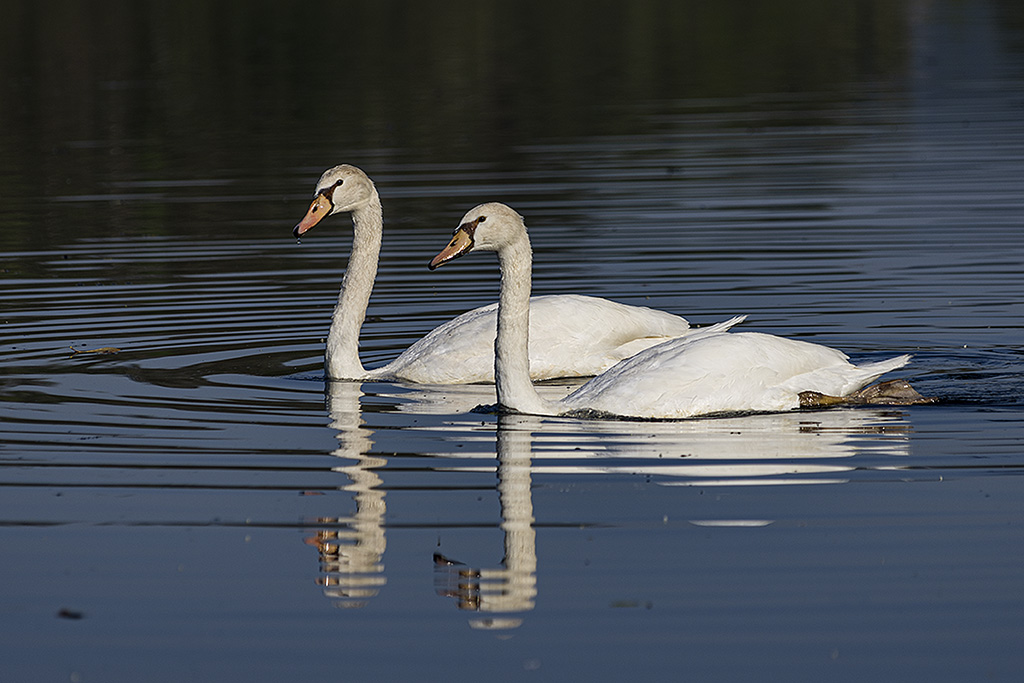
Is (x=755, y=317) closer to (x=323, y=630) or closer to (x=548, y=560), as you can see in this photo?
(x=548, y=560)

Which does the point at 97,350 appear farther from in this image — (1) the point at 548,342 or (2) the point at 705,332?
(2) the point at 705,332

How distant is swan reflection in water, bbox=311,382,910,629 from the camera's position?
7770 millimetres

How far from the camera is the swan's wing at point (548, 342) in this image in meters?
13.2

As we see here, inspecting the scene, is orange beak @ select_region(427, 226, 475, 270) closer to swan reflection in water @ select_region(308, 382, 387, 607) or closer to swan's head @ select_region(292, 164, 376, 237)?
swan reflection in water @ select_region(308, 382, 387, 607)

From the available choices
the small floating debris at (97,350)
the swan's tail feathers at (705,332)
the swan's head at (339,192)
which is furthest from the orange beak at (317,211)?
the swan's tail feathers at (705,332)

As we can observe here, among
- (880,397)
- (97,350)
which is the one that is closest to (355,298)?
(97,350)

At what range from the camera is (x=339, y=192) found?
14211 millimetres

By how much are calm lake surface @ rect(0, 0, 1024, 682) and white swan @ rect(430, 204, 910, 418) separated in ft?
0.62

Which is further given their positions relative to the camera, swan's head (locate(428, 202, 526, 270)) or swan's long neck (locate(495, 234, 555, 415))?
swan's long neck (locate(495, 234, 555, 415))

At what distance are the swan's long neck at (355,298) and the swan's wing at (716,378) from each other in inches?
96.9

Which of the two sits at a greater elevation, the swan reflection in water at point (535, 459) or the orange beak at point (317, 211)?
the orange beak at point (317, 211)

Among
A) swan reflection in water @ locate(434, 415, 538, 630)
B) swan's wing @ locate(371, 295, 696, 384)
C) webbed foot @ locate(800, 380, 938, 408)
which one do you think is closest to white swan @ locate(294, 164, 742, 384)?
swan's wing @ locate(371, 295, 696, 384)

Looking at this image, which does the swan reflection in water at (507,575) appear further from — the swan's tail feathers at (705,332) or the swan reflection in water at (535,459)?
the swan's tail feathers at (705,332)

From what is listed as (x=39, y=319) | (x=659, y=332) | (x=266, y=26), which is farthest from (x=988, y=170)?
(x=266, y=26)
